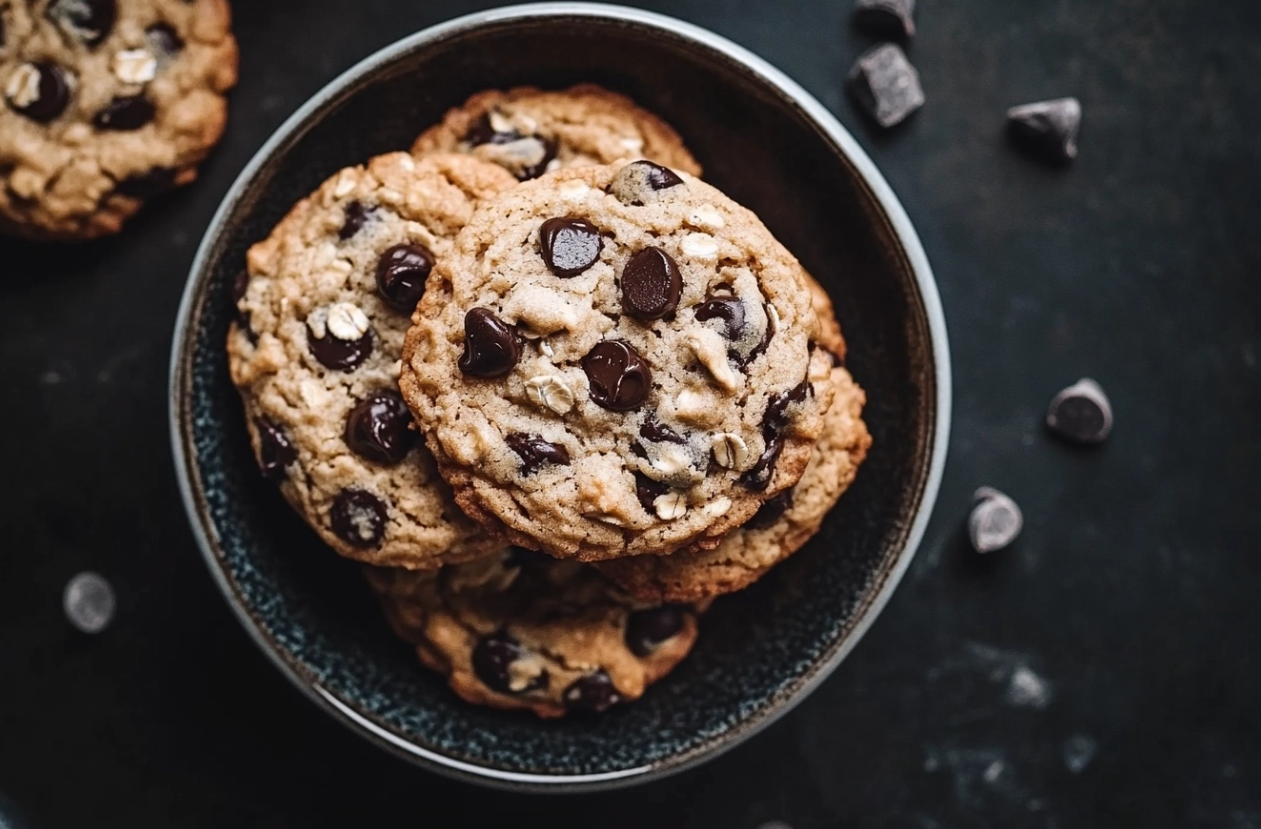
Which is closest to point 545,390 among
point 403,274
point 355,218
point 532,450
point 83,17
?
point 532,450

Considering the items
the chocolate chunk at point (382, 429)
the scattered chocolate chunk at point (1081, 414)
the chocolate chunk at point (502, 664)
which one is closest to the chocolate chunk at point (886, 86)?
the scattered chocolate chunk at point (1081, 414)

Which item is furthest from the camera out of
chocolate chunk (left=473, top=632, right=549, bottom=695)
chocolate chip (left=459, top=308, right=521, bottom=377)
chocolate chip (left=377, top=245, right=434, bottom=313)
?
chocolate chunk (left=473, top=632, right=549, bottom=695)

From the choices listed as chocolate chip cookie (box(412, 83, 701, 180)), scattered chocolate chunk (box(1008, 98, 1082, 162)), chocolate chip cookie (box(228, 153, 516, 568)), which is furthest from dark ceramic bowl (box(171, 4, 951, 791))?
scattered chocolate chunk (box(1008, 98, 1082, 162))

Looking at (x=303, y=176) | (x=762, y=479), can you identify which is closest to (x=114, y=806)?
(x=303, y=176)

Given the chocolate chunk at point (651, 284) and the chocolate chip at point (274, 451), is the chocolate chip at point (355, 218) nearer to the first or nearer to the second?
the chocolate chip at point (274, 451)

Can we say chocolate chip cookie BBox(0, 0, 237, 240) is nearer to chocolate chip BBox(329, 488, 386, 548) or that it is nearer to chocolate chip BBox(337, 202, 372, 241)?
chocolate chip BBox(337, 202, 372, 241)

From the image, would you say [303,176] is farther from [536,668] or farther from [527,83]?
[536,668]

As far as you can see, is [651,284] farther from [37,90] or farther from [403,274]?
[37,90]
